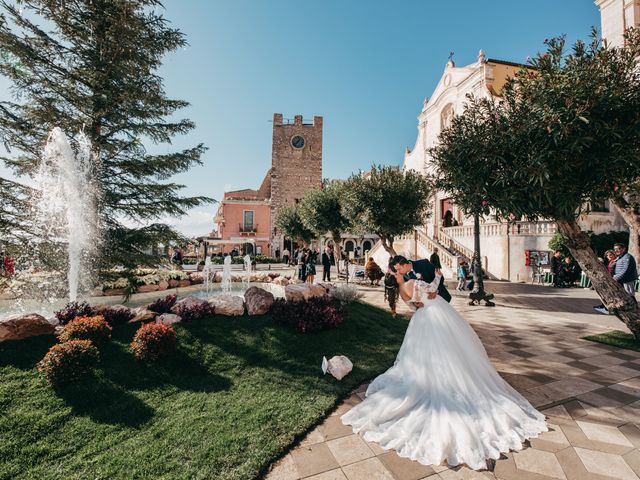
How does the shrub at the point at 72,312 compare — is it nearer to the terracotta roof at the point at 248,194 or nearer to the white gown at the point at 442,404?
the white gown at the point at 442,404

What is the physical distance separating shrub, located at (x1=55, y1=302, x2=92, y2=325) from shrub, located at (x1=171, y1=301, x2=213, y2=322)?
5.62 feet

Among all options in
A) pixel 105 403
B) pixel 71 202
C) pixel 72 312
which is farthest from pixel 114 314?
pixel 71 202

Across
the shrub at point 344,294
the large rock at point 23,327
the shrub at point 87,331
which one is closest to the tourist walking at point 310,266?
the shrub at point 344,294

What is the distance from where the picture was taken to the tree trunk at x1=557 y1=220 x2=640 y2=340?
732cm

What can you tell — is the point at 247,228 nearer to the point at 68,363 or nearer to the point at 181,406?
the point at 68,363

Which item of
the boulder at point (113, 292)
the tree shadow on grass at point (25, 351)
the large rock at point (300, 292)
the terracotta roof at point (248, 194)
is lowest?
the tree shadow on grass at point (25, 351)

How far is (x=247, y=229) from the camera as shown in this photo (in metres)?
39.8

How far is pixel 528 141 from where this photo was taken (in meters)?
6.33

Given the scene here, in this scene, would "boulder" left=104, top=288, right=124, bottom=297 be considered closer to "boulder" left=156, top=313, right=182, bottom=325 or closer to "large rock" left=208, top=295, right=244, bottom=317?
"boulder" left=156, top=313, right=182, bottom=325

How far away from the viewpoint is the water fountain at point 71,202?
8.05 metres

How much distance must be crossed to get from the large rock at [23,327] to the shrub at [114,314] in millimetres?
869

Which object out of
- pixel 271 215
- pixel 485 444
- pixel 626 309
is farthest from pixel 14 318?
pixel 271 215

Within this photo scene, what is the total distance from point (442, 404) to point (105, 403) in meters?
4.57

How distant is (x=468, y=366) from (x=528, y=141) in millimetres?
5163
